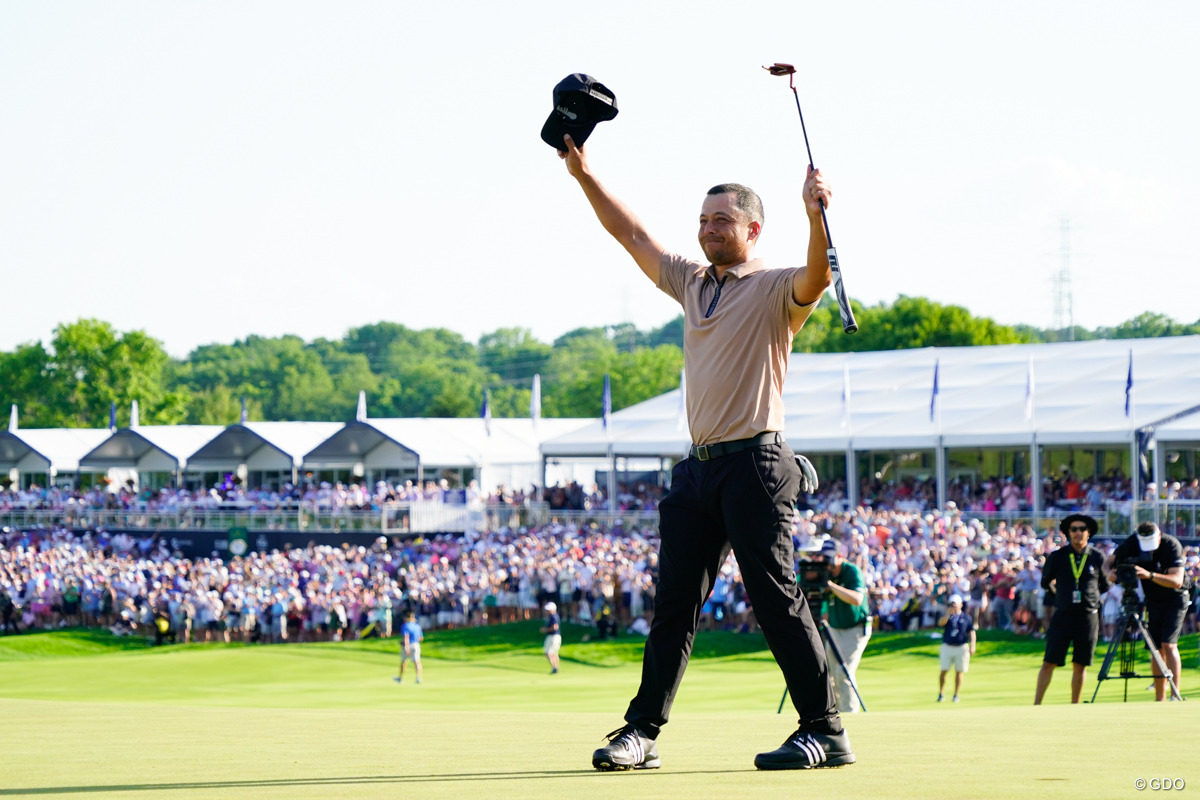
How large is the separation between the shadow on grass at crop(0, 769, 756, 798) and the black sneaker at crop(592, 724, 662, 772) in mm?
73

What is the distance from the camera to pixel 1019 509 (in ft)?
107

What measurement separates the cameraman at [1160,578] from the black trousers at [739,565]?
25.3 feet

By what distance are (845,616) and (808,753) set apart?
783cm

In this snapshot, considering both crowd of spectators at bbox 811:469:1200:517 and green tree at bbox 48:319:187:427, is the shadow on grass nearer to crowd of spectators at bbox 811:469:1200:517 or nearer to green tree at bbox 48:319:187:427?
crowd of spectators at bbox 811:469:1200:517

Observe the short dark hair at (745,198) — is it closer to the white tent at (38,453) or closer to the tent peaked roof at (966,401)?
the tent peaked roof at (966,401)

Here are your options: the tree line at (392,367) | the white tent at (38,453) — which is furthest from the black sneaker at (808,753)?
the white tent at (38,453)

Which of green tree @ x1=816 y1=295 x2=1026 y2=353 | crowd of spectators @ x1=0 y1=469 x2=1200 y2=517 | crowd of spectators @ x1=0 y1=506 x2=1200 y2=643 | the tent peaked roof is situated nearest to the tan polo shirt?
crowd of spectators @ x1=0 y1=506 x2=1200 y2=643

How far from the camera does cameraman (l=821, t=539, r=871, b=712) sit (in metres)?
12.1

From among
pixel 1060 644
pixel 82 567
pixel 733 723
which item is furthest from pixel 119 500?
pixel 733 723

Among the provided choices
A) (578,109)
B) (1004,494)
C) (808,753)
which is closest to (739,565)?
(808,753)

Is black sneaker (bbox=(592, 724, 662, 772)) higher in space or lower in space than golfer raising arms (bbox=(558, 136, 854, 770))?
lower

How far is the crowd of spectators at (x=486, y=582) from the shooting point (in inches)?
1040

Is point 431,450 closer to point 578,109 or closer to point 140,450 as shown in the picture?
point 140,450

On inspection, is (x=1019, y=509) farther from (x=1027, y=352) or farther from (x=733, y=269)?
(x=733, y=269)
